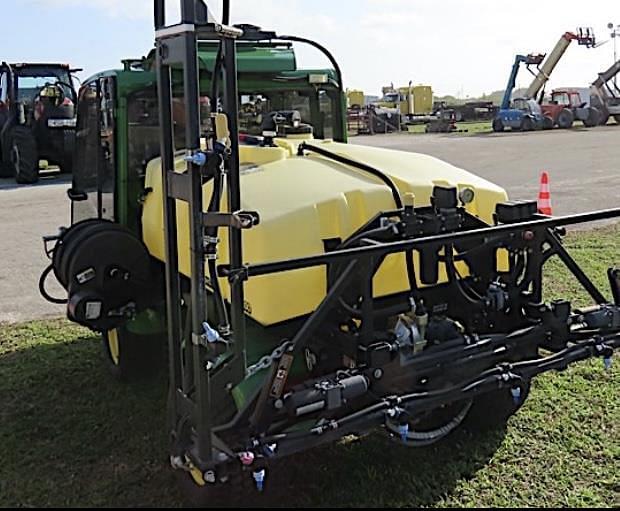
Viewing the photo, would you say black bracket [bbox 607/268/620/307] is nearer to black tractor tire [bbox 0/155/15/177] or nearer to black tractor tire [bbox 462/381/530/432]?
black tractor tire [bbox 462/381/530/432]

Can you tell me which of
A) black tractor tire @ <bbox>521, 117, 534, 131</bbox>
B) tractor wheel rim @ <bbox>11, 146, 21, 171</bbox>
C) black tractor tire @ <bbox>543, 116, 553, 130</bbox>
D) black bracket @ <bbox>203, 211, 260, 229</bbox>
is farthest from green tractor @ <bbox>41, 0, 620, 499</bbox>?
black tractor tire @ <bbox>543, 116, 553, 130</bbox>

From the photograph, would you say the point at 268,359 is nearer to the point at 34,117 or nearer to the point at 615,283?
the point at 615,283

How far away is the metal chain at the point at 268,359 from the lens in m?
2.67

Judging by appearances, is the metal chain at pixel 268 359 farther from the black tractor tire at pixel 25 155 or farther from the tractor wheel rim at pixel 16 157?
the tractor wheel rim at pixel 16 157

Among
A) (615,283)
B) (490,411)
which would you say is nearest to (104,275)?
(490,411)

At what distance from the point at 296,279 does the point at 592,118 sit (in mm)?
30116

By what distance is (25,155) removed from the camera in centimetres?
1399

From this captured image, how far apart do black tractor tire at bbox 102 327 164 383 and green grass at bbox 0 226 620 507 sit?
0.07 meters

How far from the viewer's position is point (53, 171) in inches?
651

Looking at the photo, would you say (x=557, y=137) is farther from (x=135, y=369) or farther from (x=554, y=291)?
(x=135, y=369)

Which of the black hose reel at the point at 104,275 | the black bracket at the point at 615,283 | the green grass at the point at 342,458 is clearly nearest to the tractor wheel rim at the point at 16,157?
the green grass at the point at 342,458

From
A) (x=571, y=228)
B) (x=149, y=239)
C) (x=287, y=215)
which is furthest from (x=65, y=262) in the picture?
(x=571, y=228)

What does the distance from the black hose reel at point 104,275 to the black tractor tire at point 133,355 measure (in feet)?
1.66

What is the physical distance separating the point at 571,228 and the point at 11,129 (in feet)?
34.2
